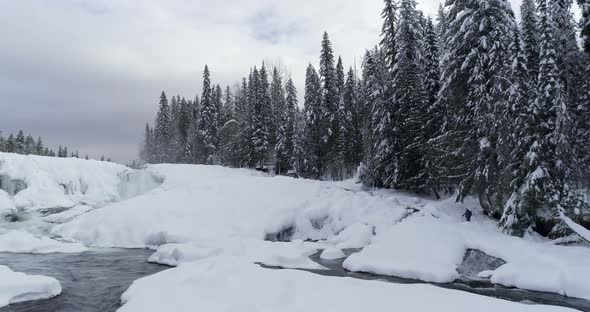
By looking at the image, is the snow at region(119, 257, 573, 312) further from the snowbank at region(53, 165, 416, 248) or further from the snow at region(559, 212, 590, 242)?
the snow at region(559, 212, 590, 242)

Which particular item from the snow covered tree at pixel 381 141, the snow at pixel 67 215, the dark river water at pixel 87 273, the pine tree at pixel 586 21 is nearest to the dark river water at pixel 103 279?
the dark river water at pixel 87 273

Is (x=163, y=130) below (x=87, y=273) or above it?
above

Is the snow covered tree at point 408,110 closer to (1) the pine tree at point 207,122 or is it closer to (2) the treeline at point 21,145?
(1) the pine tree at point 207,122

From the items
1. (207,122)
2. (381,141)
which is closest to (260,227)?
(381,141)

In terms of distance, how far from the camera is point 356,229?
2234 cm

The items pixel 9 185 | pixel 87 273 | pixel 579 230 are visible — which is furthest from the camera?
pixel 9 185

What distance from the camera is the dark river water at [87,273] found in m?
10.3

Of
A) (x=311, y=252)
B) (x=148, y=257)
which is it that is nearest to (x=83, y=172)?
(x=148, y=257)

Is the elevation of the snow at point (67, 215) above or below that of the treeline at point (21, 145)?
below

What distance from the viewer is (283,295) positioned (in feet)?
28.2

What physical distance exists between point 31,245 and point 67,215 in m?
5.83

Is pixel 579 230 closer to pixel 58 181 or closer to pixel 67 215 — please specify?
pixel 67 215

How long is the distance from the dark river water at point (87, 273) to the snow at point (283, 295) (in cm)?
110

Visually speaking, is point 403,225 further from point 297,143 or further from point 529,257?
point 297,143
